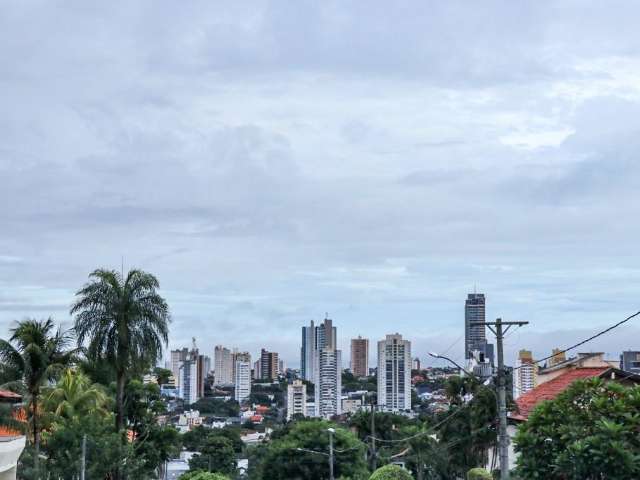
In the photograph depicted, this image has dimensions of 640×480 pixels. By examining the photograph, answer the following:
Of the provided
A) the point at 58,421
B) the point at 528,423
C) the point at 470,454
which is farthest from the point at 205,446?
the point at 528,423

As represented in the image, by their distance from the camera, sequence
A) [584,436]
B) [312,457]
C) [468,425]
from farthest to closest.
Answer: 1. [312,457]
2. [468,425]
3. [584,436]

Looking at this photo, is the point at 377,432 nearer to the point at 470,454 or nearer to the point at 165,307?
the point at 470,454

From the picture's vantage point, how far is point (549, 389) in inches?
2151

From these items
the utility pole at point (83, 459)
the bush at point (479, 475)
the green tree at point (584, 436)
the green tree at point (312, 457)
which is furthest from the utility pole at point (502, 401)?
the green tree at point (312, 457)

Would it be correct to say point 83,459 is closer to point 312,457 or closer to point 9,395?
point 9,395

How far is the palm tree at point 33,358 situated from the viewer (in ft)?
140

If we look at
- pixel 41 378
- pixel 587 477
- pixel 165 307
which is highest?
pixel 165 307

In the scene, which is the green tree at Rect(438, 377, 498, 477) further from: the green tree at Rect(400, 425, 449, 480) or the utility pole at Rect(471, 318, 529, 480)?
the utility pole at Rect(471, 318, 529, 480)

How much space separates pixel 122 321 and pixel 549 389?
22.1 metres

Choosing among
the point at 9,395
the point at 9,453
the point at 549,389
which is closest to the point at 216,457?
the point at 549,389

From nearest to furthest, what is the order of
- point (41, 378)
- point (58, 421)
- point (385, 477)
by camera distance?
point (41, 378) < point (385, 477) < point (58, 421)

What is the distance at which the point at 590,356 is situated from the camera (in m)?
56.7

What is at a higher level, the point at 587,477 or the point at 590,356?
the point at 590,356

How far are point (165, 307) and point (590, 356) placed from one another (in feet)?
74.8
